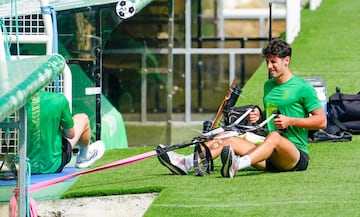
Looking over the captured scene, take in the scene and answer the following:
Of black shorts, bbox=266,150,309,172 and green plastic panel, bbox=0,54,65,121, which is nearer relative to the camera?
green plastic panel, bbox=0,54,65,121

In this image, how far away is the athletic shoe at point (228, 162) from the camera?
9.85 m

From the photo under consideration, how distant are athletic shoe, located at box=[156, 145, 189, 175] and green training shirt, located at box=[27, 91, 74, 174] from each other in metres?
0.94

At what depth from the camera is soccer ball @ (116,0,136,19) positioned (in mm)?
12352

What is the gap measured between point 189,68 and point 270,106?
953cm

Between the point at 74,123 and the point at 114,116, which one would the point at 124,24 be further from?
the point at 74,123

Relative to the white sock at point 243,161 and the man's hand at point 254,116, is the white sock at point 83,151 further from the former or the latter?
the white sock at point 243,161

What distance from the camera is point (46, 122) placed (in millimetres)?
10594

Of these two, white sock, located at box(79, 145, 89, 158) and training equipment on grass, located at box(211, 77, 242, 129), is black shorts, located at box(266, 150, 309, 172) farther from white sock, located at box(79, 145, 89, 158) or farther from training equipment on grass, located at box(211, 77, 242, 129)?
white sock, located at box(79, 145, 89, 158)

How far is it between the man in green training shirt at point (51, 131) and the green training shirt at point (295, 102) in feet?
6.00

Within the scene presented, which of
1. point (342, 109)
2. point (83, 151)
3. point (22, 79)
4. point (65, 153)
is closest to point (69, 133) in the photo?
point (65, 153)

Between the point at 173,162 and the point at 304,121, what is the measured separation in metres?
1.23

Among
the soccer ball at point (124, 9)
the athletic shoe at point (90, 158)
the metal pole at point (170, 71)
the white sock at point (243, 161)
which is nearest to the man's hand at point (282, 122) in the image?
the white sock at point (243, 161)

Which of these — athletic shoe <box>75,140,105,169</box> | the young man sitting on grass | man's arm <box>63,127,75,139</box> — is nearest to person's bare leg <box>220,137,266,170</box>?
the young man sitting on grass

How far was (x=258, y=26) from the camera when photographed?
20.8m
